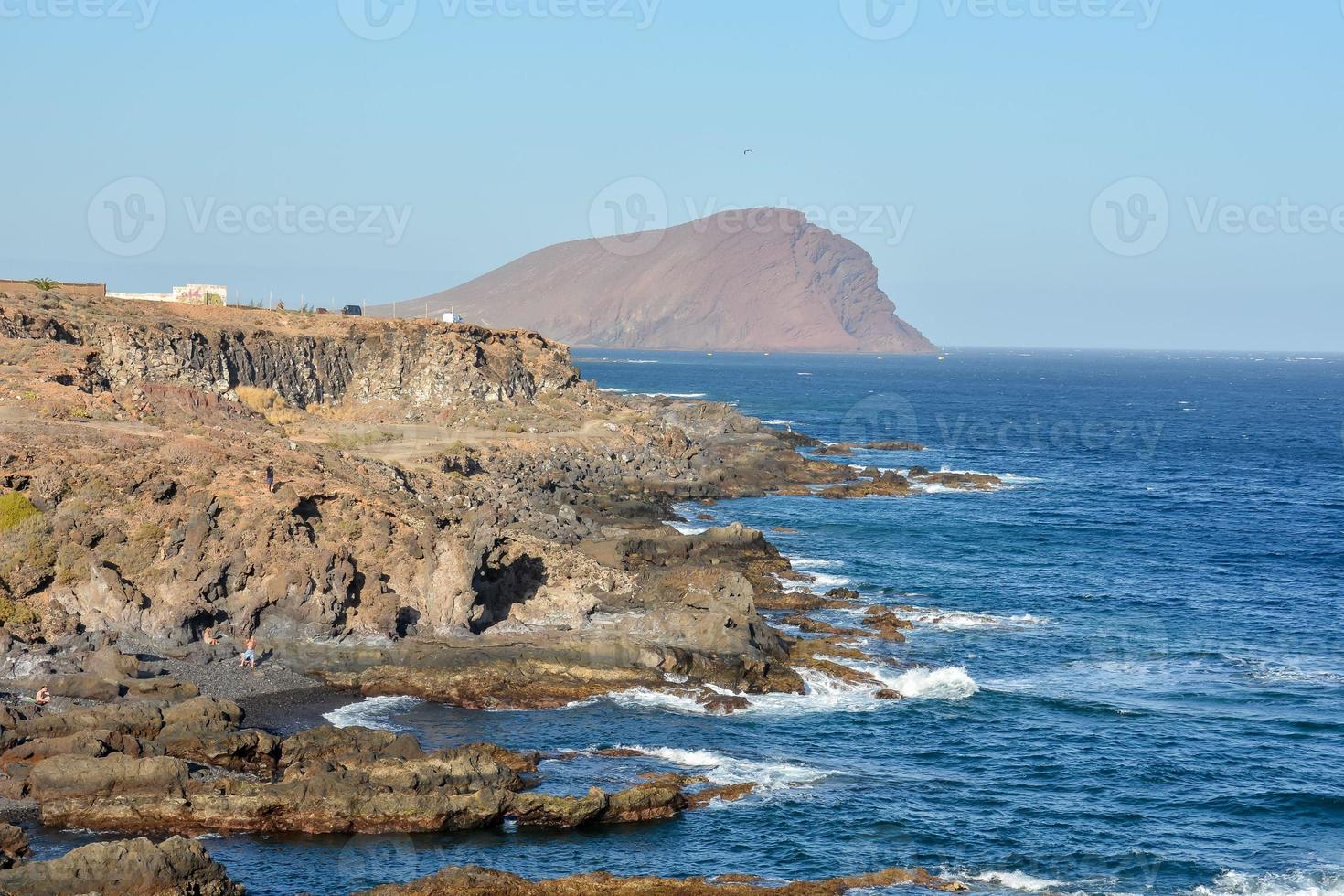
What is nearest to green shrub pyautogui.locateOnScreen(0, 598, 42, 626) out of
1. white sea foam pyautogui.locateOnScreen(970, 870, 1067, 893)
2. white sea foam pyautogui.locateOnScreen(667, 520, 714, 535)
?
white sea foam pyautogui.locateOnScreen(970, 870, 1067, 893)

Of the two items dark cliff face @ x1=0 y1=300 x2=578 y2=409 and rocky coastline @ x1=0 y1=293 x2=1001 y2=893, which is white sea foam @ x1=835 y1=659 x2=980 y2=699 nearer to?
rocky coastline @ x1=0 y1=293 x2=1001 y2=893

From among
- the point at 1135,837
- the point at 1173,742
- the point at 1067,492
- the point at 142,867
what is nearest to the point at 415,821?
the point at 142,867

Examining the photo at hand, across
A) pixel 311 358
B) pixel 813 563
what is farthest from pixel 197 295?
pixel 813 563

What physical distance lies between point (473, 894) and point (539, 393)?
241 feet

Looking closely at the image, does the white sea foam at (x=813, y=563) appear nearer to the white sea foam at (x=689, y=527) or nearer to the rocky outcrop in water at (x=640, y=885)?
the white sea foam at (x=689, y=527)

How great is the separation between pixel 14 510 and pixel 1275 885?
112 ft

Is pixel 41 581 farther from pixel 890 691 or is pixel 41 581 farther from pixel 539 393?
pixel 539 393

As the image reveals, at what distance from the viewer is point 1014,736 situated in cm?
3634

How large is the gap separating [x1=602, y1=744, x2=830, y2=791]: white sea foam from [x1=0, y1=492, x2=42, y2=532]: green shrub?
1926 cm

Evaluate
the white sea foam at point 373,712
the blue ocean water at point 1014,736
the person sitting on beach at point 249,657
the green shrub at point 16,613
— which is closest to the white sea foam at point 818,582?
the blue ocean water at point 1014,736

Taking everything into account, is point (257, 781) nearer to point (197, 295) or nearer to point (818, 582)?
point (818, 582)

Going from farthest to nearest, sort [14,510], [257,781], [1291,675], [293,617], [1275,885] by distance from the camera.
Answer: [1291,675]
[293,617]
[14,510]
[257,781]
[1275,885]

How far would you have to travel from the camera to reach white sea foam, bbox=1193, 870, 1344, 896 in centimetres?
2655

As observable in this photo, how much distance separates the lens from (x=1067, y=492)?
88.0 metres
